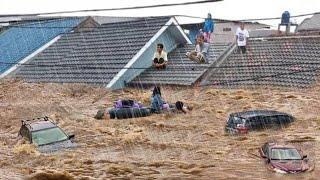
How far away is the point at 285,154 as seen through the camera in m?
12.2

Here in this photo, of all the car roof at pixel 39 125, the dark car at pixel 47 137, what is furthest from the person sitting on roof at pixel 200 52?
the dark car at pixel 47 137

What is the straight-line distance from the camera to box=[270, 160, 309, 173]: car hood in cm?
1170

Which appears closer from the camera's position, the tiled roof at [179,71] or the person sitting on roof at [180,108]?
the person sitting on roof at [180,108]

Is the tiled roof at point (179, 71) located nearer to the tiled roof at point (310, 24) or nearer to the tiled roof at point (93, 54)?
the tiled roof at point (93, 54)

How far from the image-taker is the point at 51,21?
33.0m

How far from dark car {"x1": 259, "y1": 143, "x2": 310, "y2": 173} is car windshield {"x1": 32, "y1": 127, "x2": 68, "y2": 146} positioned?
575 cm

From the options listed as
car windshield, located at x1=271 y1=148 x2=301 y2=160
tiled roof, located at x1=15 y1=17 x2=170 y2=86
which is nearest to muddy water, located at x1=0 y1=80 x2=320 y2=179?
car windshield, located at x1=271 y1=148 x2=301 y2=160

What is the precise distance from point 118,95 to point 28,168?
29.9ft

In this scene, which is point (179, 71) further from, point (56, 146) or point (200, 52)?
point (56, 146)

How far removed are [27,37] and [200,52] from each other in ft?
41.8

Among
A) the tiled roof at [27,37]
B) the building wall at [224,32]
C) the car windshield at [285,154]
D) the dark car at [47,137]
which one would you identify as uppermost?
the building wall at [224,32]

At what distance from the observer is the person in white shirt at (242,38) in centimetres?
2258

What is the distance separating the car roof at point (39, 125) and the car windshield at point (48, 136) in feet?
0.54

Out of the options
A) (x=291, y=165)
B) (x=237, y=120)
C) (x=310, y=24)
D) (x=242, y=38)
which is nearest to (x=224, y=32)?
(x=310, y=24)
